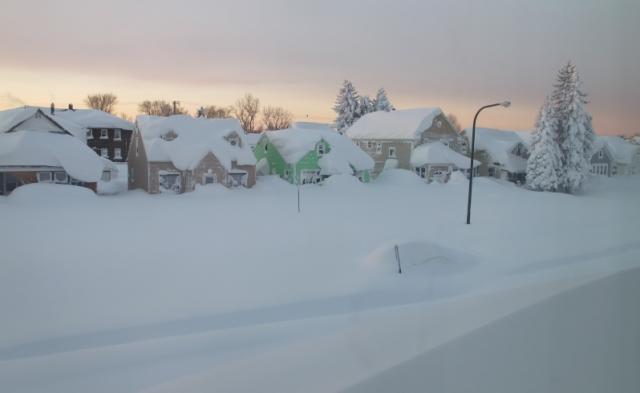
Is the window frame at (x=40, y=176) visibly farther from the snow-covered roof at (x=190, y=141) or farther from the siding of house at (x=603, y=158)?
the siding of house at (x=603, y=158)

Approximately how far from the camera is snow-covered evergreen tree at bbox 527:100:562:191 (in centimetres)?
3247

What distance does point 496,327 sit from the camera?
5.31 m

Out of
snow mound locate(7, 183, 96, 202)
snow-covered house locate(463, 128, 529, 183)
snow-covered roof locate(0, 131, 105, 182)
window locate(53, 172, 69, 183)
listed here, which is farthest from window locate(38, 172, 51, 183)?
snow-covered house locate(463, 128, 529, 183)

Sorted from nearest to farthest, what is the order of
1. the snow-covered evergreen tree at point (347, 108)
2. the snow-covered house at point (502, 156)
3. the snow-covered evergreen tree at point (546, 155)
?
the snow-covered evergreen tree at point (546, 155) < the snow-covered house at point (502, 156) < the snow-covered evergreen tree at point (347, 108)

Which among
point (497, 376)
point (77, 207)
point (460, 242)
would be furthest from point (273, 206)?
point (497, 376)

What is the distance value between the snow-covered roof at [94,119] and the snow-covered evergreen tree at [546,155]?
40.9m

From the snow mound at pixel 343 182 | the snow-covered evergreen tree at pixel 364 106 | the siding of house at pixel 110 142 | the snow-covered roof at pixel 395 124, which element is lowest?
the snow mound at pixel 343 182

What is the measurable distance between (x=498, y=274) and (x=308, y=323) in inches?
222

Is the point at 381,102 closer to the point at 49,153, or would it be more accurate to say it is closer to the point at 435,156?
the point at 435,156

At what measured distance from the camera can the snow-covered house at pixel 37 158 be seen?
2466 cm

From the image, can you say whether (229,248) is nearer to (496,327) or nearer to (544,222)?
(496,327)

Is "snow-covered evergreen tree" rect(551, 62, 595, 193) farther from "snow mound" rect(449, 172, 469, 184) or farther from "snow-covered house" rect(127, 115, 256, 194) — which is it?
"snow-covered house" rect(127, 115, 256, 194)

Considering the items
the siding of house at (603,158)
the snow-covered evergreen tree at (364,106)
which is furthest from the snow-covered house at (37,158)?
the snow-covered evergreen tree at (364,106)

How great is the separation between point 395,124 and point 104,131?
31.0 metres
